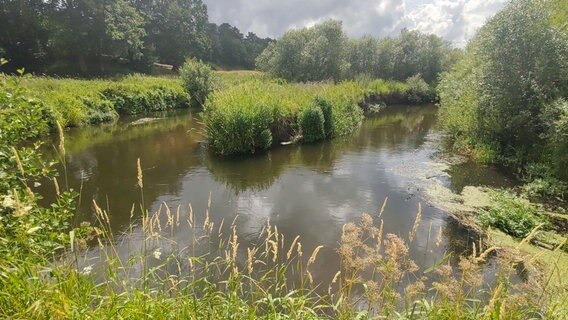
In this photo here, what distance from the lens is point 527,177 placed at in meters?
13.3

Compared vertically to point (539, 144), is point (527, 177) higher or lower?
lower

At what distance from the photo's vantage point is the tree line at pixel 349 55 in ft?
134

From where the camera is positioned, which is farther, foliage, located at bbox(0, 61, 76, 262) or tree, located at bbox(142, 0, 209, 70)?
tree, located at bbox(142, 0, 209, 70)

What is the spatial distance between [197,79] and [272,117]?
20155 millimetres

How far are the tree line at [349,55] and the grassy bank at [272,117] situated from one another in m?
16.7

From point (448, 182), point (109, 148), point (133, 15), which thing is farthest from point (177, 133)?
point (133, 15)

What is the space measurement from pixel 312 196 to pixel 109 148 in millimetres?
10857

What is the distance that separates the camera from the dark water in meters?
8.87

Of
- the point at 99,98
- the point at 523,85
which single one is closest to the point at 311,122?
the point at 523,85

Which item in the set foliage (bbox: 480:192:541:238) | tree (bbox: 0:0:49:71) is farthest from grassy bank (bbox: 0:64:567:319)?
tree (bbox: 0:0:49:71)

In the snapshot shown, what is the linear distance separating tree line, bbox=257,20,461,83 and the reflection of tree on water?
16.1 metres

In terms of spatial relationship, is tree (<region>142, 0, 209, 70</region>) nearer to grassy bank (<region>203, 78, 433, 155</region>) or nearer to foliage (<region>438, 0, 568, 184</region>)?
grassy bank (<region>203, 78, 433, 155</region>)

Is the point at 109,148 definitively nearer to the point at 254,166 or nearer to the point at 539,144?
the point at 254,166

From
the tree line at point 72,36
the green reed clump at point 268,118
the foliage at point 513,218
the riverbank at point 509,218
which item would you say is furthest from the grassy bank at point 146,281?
the tree line at point 72,36
